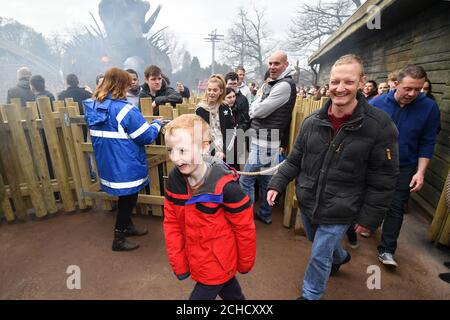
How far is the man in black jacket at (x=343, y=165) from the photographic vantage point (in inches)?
67.0

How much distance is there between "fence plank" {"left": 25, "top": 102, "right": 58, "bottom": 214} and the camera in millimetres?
3396

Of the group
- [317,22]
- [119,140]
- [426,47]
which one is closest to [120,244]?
[119,140]

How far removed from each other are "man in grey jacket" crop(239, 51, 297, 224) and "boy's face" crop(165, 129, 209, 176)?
1.85m

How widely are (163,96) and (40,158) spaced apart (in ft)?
6.15

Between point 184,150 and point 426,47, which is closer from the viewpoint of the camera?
point 184,150

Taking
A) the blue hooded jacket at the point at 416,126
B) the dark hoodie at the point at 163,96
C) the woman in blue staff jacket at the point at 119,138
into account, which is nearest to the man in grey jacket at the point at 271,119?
the blue hooded jacket at the point at 416,126

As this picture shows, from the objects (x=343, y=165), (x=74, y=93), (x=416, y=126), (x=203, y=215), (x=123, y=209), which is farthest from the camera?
(x=74, y=93)

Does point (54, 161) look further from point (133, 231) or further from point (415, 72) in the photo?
point (415, 72)

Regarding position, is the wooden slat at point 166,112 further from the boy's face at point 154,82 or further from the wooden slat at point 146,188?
the boy's face at point 154,82

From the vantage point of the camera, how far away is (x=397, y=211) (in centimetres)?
266

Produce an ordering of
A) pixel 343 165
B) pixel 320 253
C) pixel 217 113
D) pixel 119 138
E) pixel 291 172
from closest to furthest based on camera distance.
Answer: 1. pixel 343 165
2. pixel 320 253
3. pixel 291 172
4. pixel 119 138
5. pixel 217 113

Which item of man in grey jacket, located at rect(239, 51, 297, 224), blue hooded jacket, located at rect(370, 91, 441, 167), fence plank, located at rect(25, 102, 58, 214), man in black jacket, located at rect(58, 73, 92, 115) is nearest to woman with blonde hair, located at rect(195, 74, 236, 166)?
man in grey jacket, located at rect(239, 51, 297, 224)
